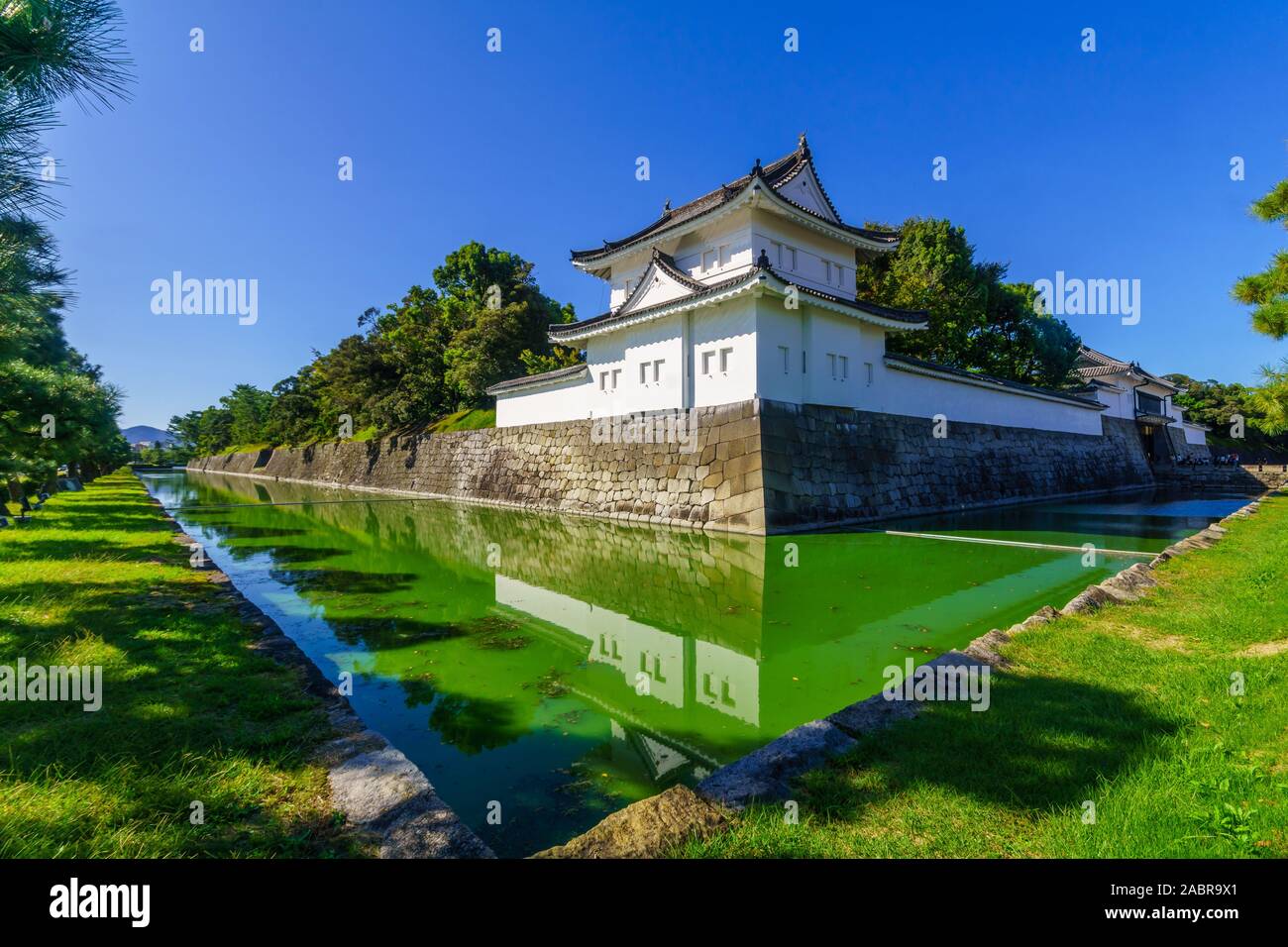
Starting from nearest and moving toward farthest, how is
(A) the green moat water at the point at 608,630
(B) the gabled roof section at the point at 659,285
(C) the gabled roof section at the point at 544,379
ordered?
1. (A) the green moat water at the point at 608,630
2. (B) the gabled roof section at the point at 659,285
3. (C) the gabled roof section at the point at 544,379

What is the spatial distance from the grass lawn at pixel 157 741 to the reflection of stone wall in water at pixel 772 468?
28.8ft

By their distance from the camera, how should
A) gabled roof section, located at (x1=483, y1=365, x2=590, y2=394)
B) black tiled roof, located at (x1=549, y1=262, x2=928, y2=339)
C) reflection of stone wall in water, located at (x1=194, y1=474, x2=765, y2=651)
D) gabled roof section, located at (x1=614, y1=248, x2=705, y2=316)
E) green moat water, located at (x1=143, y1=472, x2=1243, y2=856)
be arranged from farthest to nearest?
gabled roof section, located at (x1=483, y1=365, x2=590, y2=394) → gabled roof section, located at (x1=614, y1=248, x2=705, y2=316) → black tiled roof, located at (x1=549, y1=262, x2=928, y2=339) → reflection of stone wall in water, located at (x1=194, y1=474, x2=765, y2=651) → green moat water, located at (x1=143, y1=472, x2=1243, y2=856)

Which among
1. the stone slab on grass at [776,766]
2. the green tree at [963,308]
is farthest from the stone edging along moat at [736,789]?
the green tree at [963,308]

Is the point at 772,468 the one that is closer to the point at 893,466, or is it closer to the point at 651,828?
the point at 893,466

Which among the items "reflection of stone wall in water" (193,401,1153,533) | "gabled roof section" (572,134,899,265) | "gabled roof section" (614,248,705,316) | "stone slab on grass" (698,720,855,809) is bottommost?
"stone slab on grass" (698,720,855,809)

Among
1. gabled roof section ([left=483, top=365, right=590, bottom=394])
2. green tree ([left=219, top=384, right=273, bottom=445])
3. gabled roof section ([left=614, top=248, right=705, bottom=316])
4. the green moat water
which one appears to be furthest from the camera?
green tree ([left=219, top=384, right=273, bottom=445])

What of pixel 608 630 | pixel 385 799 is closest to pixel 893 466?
pixel 608 630

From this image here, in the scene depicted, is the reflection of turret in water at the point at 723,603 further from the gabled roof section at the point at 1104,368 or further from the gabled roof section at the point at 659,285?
the gabled roof section at the point at 1104,368


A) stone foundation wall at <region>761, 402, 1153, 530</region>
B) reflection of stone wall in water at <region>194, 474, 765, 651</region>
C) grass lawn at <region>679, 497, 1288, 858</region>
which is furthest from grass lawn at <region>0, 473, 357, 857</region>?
stone foundation wall at <region>761, 402, 1153, 530</region>

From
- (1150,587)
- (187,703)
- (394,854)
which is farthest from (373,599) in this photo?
(1150,587)

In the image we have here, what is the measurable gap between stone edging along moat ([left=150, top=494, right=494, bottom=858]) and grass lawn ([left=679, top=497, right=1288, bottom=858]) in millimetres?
805

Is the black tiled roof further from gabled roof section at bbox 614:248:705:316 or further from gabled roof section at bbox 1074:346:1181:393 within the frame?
gabled roof section at bbox 1074:346:1181:393

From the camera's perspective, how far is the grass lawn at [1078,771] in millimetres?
1797

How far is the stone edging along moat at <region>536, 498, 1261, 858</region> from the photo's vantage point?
72.4 inches
